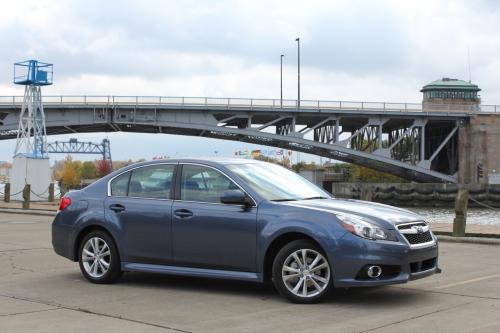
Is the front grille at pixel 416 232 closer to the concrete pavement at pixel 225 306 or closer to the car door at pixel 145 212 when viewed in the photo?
the concrete pavement at pixel 225 306

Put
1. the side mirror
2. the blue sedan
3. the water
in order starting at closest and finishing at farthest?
the blue sedan < the side mirror < the water

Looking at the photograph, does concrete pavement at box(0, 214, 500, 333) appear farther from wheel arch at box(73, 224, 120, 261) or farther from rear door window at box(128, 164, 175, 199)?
rear door window at box(128, 164, 175, 199)

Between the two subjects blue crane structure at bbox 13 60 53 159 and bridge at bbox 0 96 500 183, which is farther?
bridge at bbox 0 96 500 183

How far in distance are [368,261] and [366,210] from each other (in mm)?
704

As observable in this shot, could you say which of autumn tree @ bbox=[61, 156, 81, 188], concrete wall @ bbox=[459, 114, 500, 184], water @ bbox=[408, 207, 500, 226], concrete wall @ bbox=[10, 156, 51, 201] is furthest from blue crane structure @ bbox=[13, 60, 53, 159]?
autumn tree @ bbox=[61, 156, 81, 188]

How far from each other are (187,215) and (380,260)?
7.68 feet

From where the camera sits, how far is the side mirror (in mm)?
7469

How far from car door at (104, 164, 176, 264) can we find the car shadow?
0.49 metres

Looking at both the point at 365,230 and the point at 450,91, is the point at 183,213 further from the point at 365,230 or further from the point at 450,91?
the point at 450,91

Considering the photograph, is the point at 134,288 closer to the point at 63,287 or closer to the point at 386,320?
the point at 63,287

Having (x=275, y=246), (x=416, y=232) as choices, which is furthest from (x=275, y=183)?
(x=416, y=232)

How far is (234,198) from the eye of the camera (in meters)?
7.47

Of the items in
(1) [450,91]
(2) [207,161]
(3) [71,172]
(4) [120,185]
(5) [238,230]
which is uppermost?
(1) [450,91]

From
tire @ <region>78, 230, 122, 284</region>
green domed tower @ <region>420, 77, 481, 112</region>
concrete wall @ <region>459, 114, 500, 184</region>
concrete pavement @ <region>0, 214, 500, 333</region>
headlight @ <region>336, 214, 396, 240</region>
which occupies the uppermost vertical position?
green domed tower @ <region>420, 77, 481, 112</region>
